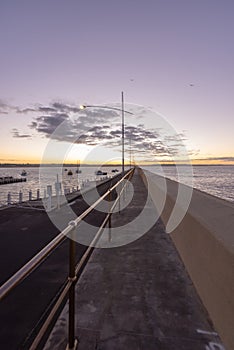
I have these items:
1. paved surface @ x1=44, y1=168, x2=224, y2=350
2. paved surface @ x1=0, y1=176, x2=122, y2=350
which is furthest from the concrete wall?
paved surface @ x1=0, y1=176, x2=122, y2=350

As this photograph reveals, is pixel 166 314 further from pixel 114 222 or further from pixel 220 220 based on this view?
pixel 114 222

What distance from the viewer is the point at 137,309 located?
123 inches

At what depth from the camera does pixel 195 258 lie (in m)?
3.60

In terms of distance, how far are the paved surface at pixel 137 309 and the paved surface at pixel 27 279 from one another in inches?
17.9

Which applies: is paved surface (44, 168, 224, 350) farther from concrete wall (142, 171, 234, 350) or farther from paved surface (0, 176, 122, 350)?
paved surface (0, 176, 122, 350)

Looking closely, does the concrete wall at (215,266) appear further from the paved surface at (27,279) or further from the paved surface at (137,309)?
the paved surface at (27,279)

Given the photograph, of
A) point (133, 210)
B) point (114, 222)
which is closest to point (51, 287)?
point (114, 222)

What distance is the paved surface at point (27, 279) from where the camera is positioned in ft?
9.80

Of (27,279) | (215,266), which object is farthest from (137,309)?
(27,279)

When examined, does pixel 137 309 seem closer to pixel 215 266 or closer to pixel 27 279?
pixel 215 266

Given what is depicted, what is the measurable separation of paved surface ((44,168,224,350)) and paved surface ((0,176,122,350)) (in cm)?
45

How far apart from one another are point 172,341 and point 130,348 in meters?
0.46

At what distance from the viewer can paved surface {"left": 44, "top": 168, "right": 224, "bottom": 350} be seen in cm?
259

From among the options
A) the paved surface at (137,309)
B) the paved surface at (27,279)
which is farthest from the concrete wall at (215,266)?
the paved surface at (27,279)
